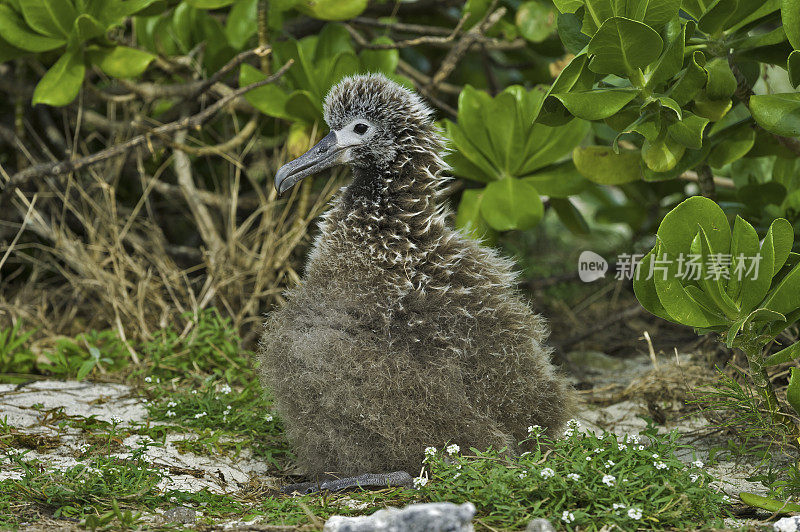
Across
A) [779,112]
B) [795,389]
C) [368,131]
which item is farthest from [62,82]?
[795,389]

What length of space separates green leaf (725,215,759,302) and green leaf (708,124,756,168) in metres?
0.88

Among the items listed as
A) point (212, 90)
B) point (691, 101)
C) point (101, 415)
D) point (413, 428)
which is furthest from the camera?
point (212, 90)

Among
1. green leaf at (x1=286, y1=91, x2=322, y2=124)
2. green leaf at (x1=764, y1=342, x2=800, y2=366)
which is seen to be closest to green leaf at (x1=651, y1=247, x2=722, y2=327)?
green leaf at (x1=764, y1=342, x2=800, y2=366)

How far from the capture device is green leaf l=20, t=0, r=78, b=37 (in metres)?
3.69

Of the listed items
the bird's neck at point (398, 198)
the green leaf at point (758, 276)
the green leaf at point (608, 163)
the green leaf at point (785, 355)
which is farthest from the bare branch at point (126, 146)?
the green leaf at point (785, 355)

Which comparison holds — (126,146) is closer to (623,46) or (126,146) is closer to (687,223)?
(623,46)

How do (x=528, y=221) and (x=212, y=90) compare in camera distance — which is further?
(x=212, y=90)

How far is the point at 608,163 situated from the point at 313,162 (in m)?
1.39

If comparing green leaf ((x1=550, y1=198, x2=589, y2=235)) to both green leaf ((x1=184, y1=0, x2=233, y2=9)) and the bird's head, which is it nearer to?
the bird's head

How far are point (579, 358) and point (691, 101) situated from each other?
6.66 ft

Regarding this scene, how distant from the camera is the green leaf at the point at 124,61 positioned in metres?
3.89

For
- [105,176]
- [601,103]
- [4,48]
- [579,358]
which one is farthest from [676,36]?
[105,176]

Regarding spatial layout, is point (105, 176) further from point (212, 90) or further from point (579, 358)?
point (579, 358)

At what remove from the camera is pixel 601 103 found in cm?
278
